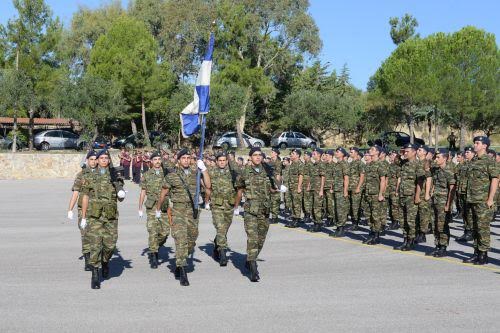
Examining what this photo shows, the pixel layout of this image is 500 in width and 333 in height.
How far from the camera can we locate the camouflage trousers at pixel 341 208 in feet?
46.5

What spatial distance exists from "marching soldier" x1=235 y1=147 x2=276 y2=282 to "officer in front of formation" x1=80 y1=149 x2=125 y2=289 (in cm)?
182

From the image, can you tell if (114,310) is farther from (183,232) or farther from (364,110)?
(364,110)

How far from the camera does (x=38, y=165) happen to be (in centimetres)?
3756

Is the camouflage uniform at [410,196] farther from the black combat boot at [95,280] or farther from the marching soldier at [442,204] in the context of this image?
the black combat boot at [95,280]

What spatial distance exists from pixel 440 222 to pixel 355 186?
3.59 m

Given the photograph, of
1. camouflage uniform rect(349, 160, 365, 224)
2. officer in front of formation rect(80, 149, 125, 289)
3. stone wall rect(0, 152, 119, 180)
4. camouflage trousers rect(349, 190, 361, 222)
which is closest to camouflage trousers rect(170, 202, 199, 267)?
officer in front of formation rect(80, 149, 125, 289)

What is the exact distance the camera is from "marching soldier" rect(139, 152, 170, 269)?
34.6ft

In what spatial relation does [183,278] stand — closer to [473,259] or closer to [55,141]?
[473,259]

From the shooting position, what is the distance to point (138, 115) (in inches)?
2007

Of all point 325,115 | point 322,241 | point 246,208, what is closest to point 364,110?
point 325,115

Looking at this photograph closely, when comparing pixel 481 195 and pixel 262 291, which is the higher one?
pixel 481 195

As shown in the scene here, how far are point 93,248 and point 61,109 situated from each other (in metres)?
37.4

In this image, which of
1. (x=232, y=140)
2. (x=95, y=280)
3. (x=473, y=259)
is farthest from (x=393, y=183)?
(x=232, y=140)

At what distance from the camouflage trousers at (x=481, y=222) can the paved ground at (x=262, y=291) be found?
1.44 feet
